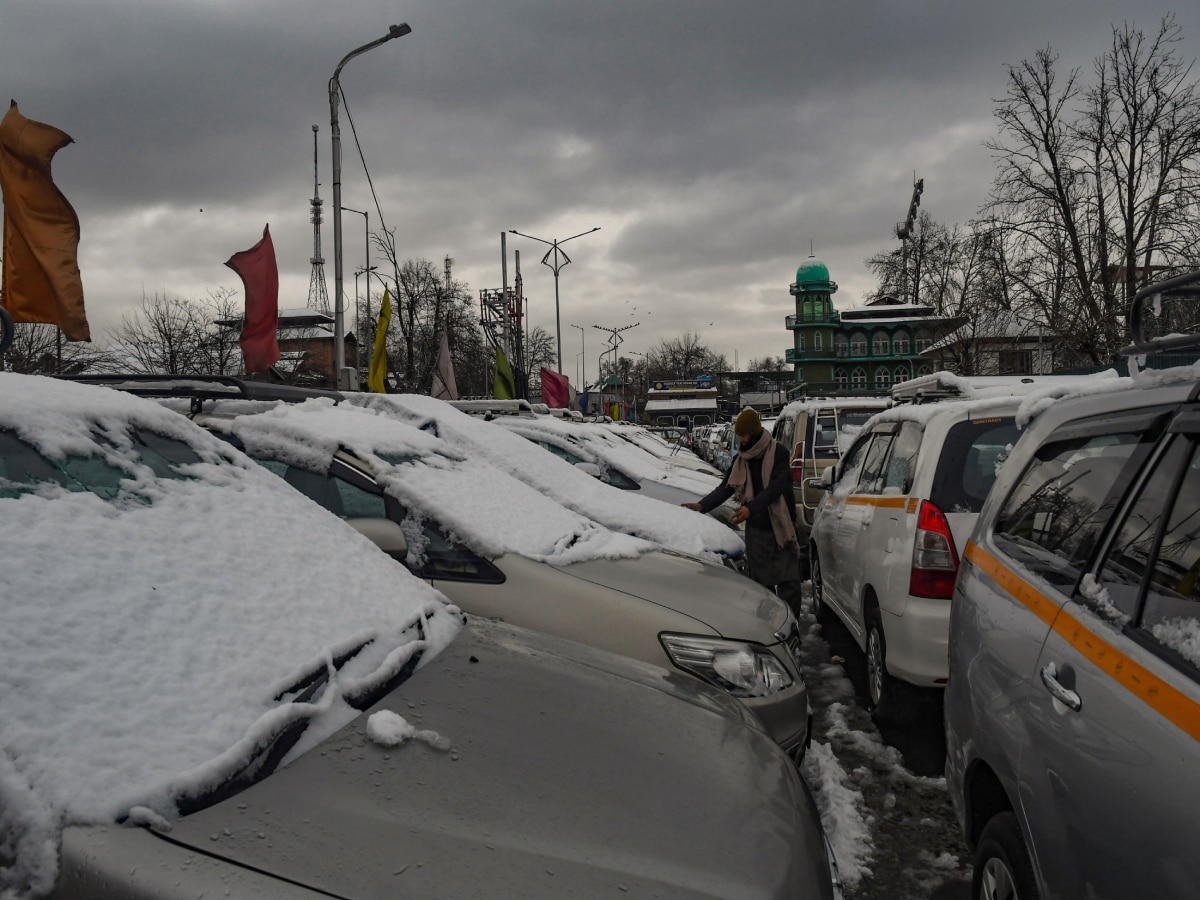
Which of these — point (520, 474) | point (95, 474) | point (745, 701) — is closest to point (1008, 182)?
point (520, 474)

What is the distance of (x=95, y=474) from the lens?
208 cm

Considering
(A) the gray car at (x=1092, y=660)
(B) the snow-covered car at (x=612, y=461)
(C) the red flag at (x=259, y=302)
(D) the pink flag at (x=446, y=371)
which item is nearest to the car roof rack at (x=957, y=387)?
(A) the gray car at (x=1092, y=660)

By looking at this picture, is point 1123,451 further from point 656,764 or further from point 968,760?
point 656,764

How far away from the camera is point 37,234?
7.64 meters

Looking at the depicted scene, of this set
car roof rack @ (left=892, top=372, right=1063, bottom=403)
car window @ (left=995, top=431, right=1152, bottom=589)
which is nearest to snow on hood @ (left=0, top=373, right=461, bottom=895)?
car window @ (left=995, top=431, right=1152, bottom=589)

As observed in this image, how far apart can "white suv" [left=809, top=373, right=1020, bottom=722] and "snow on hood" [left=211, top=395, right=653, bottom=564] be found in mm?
1319

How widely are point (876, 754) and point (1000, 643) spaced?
7.12 feet

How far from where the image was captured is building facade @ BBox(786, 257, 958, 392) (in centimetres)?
8488

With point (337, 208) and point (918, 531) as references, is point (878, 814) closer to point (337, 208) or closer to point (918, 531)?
point (918, 531)

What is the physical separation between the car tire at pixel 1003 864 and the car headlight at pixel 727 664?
108cm

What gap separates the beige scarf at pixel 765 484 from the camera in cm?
623

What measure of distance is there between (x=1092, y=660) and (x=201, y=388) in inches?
185

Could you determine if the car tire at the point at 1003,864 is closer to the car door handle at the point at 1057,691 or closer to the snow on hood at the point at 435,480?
the car door handle at the point at 1057,691

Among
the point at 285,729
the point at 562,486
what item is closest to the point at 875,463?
the point at 562,486
